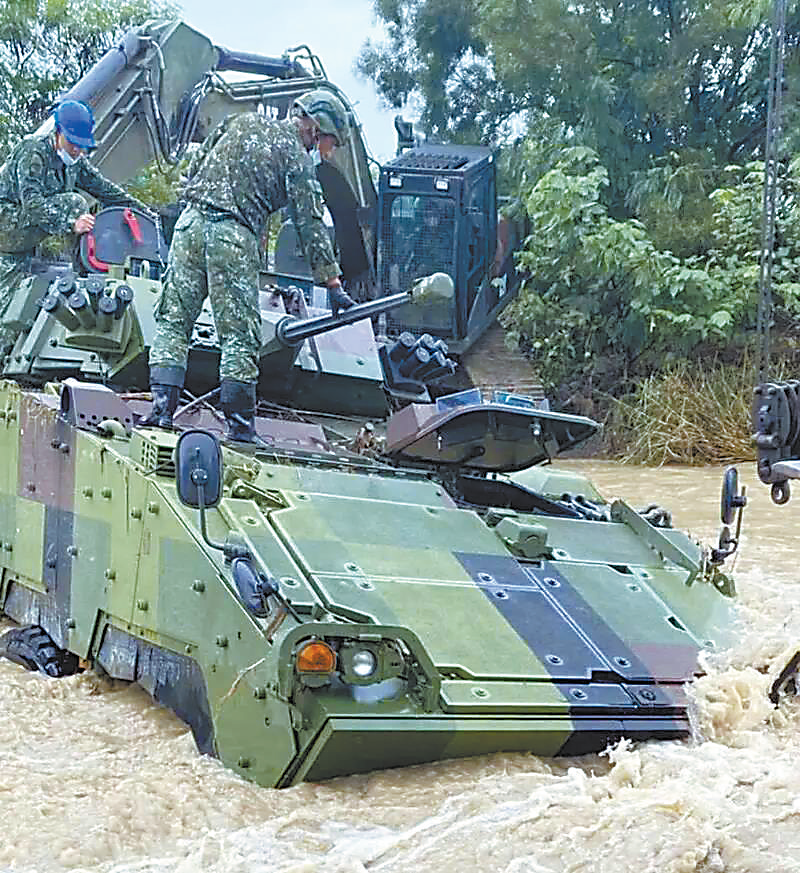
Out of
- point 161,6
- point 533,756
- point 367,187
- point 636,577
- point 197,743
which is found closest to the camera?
point 533,756

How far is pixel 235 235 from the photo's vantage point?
5.95 metres

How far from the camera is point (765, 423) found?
3.97m

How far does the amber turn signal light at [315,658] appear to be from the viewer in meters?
3.98

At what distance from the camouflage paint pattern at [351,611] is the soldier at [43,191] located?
201cm

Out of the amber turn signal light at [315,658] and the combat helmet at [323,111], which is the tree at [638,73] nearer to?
the combat helmet at [323,111]

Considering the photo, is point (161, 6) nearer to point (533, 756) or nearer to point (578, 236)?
point (578, 236)

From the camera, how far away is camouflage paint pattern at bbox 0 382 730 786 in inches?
162

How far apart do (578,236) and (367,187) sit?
7056 millimetres

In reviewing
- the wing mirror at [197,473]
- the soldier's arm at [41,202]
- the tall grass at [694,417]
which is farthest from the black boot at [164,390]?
the tall grass at [694,417]

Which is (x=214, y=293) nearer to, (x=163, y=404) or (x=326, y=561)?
(x=163, y=404)

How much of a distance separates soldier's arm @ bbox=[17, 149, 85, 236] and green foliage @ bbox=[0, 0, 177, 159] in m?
14.2

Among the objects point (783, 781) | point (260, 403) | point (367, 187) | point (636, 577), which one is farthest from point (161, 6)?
point (783, 781)

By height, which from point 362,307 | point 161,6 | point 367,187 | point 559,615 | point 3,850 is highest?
point 161,6

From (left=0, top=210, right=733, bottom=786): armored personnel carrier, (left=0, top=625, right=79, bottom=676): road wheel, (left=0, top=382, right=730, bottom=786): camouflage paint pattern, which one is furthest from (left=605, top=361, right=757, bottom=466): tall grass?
(left=0, top=625, right=79, bottom=676): road wheel
